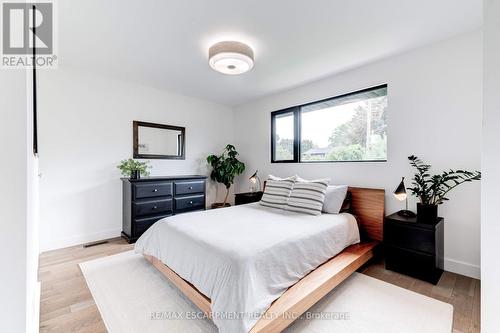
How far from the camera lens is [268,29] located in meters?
2.18

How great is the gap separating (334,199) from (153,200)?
8.61ft

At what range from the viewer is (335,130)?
11.2ft

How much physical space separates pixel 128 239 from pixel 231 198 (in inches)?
92.8

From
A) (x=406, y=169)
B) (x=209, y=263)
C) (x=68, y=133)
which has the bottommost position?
(x=209, y=263)

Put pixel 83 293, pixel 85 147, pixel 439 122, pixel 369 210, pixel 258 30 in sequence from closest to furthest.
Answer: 1. pixel 83 293
2. pixel 258 30
3. pixel 439 122
4. pixel 369 210
5. pixel 85 147

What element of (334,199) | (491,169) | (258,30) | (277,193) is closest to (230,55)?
(258,30)

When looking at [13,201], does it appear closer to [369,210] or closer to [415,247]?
[415,247]

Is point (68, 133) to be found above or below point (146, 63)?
below

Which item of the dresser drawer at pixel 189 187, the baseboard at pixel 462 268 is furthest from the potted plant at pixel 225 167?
the baseboard at pixel 462 268

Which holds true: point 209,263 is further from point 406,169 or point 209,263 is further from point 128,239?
point 406,169

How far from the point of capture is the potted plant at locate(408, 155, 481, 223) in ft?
7.37

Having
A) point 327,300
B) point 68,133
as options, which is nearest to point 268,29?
point 327,300

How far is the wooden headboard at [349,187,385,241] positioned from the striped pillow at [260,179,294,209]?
90cm

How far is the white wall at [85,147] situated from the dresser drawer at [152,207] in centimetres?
55
